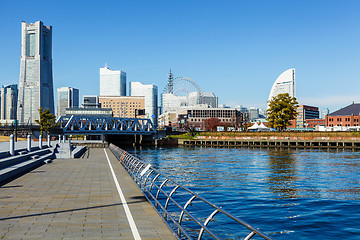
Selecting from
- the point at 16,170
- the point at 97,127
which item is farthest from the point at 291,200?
the point at 97,127

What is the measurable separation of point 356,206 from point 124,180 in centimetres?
1443

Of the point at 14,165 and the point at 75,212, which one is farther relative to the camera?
the point at 14,165

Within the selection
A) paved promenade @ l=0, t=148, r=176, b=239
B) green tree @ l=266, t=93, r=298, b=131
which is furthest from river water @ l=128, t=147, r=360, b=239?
green tree @ l=266, t=93, r=298, b=131

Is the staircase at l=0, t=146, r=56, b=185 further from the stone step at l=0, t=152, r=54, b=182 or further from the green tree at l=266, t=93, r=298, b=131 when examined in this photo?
the green tree at l=266, t=93, r=298, b=131

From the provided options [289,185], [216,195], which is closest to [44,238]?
[216,195]

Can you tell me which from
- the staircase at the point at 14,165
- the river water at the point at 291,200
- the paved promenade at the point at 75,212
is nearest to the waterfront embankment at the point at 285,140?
the river water at the point at 291,200

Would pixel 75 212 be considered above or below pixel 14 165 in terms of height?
below

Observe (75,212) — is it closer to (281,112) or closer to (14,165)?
(14,165)

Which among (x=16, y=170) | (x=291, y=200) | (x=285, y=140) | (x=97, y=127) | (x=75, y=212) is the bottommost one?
(x=291, y=200)

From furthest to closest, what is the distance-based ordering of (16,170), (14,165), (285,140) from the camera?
(285,140)
(14,165)
(16,170)

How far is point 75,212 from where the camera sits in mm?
12898

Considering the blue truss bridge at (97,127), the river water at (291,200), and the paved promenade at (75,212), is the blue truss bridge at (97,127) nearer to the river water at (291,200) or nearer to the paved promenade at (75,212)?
the river water at (291,200)

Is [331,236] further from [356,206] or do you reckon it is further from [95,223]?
[95,223]

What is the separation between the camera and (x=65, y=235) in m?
9.91
